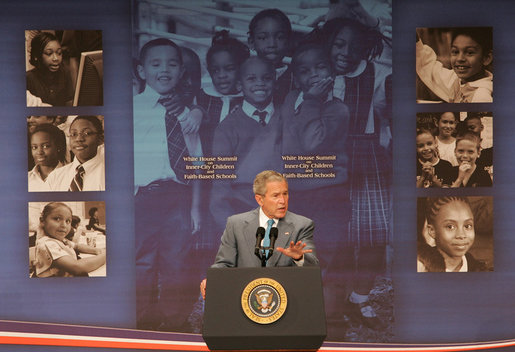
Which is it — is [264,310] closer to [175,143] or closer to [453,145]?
[175,143]

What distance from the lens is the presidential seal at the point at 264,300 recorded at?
2123 mm

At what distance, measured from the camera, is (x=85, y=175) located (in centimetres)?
416

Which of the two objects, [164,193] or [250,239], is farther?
[164,193]

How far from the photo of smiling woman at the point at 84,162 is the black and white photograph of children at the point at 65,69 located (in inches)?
7.6

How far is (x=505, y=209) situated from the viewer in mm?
4234

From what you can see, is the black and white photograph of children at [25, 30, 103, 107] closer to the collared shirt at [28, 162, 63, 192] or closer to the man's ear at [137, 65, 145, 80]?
the man's ear at [137, 65, 145, 80]

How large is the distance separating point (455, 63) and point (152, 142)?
251cm

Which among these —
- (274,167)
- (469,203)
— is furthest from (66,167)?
(469,203)

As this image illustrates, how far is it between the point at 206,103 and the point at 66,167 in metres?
1.24

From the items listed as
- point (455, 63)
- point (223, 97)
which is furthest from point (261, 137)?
point (455, 63)

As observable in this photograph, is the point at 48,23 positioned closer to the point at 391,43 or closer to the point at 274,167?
the point at 274,167

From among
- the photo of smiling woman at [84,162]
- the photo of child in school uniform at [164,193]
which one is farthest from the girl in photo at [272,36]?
the photo of smiling woman at [84,162]

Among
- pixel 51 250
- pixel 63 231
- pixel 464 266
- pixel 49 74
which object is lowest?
pixel 464 266

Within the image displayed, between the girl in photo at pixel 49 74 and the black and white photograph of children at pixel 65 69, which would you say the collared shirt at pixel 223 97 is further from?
the girl in photo at pixel 49 74
